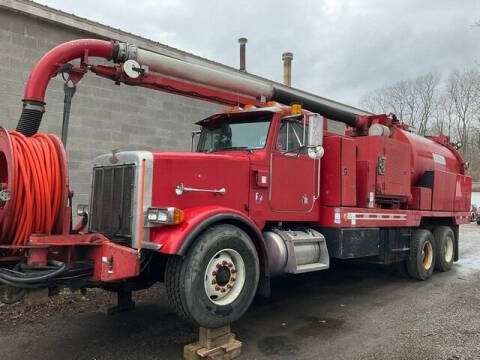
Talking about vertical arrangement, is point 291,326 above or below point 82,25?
below

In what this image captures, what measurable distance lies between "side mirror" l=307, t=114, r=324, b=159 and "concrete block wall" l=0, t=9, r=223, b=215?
4.92 meters

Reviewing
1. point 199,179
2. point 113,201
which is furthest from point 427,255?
point 113,201

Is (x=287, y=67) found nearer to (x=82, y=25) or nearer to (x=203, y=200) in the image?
(x=82, y=25)

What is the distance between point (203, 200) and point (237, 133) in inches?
53.4

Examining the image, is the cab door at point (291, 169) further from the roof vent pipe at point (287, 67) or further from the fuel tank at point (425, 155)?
the roof vent pipe at point (287, 67)

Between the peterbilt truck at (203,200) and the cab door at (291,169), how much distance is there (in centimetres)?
2

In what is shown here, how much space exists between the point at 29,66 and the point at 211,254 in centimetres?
557

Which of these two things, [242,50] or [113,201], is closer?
[113,201]

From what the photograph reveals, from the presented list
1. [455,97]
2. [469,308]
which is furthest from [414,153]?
[455,97]

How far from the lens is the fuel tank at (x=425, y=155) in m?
8.48

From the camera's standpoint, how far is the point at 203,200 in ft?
15.9

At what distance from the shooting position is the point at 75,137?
8398 millimetres

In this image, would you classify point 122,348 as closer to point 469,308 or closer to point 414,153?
point 469,308

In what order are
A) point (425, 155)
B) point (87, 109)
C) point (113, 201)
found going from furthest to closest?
1. point (425, 155)
2. point (87, 109)
3. point (113, 201)
